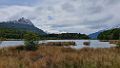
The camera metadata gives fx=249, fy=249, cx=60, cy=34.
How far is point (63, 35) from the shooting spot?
581ft

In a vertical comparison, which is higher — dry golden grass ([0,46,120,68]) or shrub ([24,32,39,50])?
shrub ([24,32,39,50])

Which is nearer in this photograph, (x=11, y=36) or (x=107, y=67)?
(x=107, y=67)

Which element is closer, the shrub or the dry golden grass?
the dry golden grass

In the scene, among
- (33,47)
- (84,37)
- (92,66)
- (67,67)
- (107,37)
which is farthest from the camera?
(84,37)

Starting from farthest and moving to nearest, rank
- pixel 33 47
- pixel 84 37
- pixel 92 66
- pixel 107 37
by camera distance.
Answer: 1. pixel 84 37
2. pixel 107 37
3. pixel 33 47
4. pixel 92 66

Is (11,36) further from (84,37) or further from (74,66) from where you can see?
(74,66)

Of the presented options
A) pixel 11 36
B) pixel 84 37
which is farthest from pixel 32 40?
pixel 84 37

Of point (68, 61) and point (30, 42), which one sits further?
point (30, 42)

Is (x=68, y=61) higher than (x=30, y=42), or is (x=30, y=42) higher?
(x=30, y=42)

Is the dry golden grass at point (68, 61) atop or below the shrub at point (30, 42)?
below

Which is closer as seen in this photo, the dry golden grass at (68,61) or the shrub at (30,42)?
the dry golden grass at (68,61)

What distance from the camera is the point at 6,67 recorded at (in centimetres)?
1042

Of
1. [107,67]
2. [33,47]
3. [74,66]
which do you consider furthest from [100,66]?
[33,47]

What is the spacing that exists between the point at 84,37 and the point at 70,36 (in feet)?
33.0
